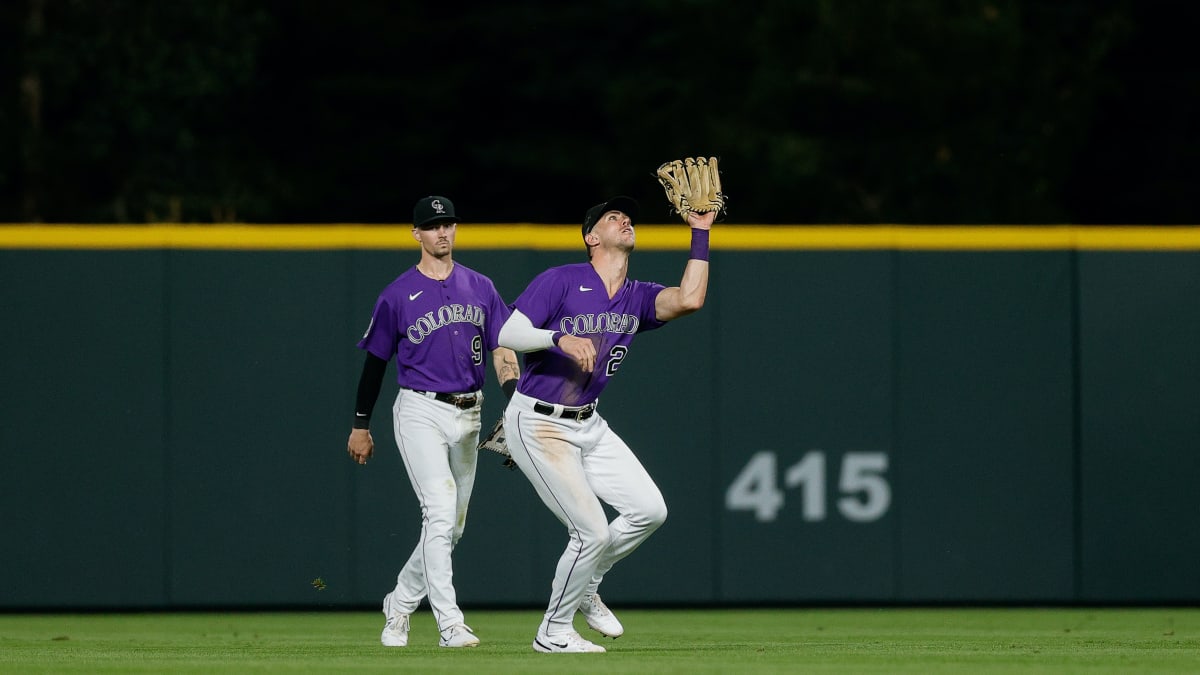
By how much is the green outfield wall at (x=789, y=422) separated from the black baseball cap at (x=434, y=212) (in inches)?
102

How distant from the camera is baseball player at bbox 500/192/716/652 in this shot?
8.58 m

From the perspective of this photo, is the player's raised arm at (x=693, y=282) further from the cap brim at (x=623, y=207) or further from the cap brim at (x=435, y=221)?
the cap brim at (x=435, y=221)

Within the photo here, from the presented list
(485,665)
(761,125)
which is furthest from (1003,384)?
(761,125)

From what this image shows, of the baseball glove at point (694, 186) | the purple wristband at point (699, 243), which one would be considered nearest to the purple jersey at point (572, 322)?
the purple wristband at point (699, 243)

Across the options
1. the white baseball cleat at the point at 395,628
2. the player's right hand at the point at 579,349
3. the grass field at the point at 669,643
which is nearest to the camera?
the grass field at the point at 669,643

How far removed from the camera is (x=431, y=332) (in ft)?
30.8

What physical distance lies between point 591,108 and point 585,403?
20790 mm

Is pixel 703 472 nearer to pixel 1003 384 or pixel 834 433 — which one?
pixel 834 433

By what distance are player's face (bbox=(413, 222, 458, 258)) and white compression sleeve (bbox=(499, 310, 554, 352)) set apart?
0.98 m

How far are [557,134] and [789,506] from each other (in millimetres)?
17522

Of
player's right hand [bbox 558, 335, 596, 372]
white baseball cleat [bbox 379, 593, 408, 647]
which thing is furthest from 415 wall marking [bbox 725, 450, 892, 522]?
player's right hand [bbox 558, 335, 596, 372]

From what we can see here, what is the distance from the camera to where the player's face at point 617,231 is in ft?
28.7

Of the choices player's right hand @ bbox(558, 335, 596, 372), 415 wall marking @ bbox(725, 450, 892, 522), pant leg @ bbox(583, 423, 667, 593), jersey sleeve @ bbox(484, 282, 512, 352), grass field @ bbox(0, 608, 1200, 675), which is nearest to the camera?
grass field @ bbox(0, 608, 1200, 675)

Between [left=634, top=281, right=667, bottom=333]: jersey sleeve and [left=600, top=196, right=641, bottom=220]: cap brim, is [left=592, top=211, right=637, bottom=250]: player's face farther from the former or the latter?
[left=634, top=281, right=667, bottom=333]: jersey sleeve
